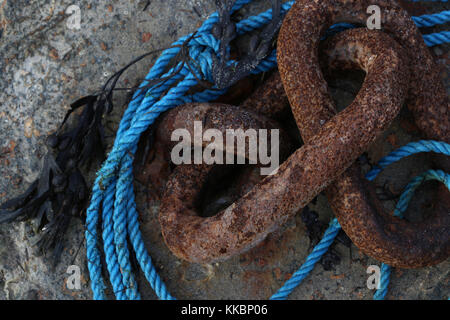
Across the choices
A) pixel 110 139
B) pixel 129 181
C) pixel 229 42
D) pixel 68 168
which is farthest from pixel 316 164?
pixel 68 168

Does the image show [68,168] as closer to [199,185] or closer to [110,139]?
[110,139]

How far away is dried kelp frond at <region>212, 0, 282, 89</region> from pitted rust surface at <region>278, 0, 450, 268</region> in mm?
122

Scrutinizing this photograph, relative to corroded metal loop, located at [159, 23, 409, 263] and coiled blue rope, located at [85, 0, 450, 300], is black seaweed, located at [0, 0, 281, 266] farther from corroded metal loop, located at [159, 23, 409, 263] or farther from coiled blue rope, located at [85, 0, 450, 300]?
corroded metal loop, located at [159, 23, 409, 263]

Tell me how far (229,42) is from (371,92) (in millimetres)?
665

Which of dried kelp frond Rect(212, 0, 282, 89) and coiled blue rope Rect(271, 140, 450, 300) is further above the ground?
dried kelp frond Rect(212, 0, 282, 89)

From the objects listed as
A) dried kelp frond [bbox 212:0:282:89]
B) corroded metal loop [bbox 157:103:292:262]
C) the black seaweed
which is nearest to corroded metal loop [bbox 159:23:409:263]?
corroded metal loop [bbox 157:103:292:262]

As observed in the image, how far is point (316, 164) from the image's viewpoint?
138cm

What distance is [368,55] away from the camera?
1.53 m

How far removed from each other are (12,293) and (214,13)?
5.39 feet

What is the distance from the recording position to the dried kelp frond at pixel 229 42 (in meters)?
1.65

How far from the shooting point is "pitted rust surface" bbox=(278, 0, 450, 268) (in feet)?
4.87
